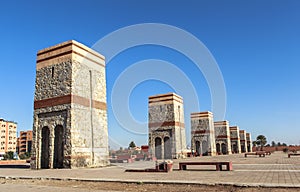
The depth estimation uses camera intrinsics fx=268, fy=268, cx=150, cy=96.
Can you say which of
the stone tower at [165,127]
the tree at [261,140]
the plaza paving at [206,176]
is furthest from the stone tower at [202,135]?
the tree at [261,140]

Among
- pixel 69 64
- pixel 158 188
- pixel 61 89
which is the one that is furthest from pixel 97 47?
pixel 158 188

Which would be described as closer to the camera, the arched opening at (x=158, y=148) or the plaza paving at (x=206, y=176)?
the plaza paving at (x=206, y=176)

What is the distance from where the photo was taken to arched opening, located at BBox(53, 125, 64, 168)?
59.7 ft

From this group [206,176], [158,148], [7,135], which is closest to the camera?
[206,176]

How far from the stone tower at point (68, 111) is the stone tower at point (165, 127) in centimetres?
1361

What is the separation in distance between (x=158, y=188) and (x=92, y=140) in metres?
12.2

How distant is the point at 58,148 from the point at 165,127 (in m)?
17.1

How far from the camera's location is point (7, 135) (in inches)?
3632

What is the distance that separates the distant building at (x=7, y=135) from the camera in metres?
89.6

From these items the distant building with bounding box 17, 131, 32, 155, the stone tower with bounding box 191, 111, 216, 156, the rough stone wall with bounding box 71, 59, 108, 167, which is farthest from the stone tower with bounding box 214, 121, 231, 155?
the distant building with bounding box 17, 131, 32, 155

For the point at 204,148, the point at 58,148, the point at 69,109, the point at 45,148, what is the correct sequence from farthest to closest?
the point at 204,148, the point at 45,148, the point at 58,148, the point at 69,109

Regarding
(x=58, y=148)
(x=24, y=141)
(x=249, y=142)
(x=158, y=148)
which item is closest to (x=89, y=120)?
(x=58, y=148)

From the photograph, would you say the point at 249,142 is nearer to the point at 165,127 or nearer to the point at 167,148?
the point at 167,148

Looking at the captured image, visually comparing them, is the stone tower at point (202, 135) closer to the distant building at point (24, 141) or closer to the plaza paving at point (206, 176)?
the plaza paving at point (206, 176)
